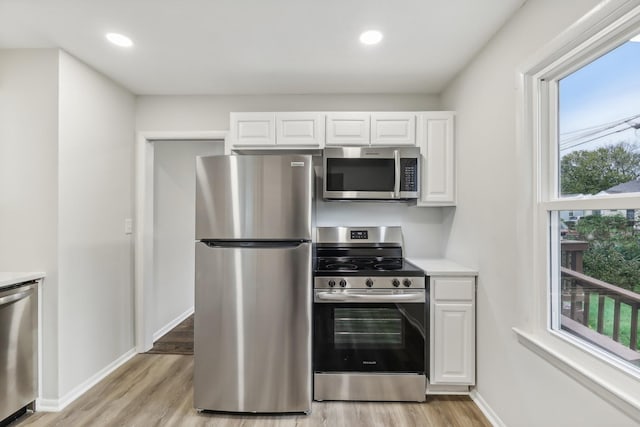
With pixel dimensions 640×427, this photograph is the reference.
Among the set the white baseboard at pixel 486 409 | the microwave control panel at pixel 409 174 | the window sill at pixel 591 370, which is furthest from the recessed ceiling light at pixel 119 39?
the white baseboard at pixel 486 409

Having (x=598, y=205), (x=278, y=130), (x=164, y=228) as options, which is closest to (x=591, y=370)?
(x=598, y=205)

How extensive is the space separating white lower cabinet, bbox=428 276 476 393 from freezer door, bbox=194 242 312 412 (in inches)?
35.3

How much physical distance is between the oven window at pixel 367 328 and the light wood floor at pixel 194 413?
0.42 m

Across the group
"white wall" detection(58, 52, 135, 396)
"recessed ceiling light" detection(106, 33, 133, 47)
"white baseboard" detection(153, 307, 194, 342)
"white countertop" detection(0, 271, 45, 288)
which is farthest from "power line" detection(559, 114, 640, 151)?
"white baseboard" detection(153, 307, 194, 342)

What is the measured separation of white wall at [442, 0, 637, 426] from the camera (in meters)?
1.49

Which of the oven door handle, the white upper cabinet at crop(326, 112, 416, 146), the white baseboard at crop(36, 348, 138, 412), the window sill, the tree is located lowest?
the white baseboard at crop(36, 348, 138, 412)

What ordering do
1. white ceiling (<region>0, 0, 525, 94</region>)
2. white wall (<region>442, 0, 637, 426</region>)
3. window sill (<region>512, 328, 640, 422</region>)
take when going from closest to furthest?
window sill (<region>512, 328, 640, 422</region>)
white wall (<region>442, 0, 637, 426</region>)
white ceiling (<region>0, 0, 525, 94</region>)

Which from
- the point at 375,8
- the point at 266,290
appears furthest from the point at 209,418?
the point at 375,8

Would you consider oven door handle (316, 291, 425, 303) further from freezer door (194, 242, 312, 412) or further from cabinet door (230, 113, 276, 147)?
cabinet door (230, 113, 276, 147)

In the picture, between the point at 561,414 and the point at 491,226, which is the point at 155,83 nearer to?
the point at 491,226

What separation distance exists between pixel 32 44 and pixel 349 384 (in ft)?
10.2

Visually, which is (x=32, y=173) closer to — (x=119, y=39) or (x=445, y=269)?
(x=119, y=39)

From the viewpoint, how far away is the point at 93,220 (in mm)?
2574

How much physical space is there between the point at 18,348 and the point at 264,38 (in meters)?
2.47
